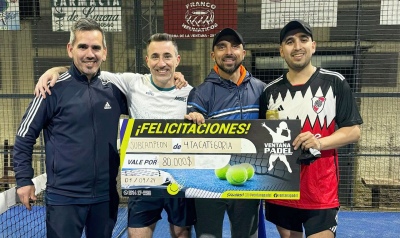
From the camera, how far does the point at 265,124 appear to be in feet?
7.84

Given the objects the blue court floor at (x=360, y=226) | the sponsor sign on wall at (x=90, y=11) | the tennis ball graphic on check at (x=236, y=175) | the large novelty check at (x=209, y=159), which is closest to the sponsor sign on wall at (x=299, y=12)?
the sponsor sign on wall at (x=90, y=11)

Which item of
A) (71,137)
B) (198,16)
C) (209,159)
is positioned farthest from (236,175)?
(198,16)

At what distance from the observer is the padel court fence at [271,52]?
5.67 metres

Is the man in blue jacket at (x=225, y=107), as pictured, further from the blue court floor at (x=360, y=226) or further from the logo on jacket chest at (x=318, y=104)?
the blue court floor at (x=360, y=226)

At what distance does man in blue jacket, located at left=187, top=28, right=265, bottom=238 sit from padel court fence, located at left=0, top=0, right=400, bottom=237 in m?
3.22

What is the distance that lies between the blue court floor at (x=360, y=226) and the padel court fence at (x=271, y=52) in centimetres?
50

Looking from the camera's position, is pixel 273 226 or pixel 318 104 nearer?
pixel 318 104

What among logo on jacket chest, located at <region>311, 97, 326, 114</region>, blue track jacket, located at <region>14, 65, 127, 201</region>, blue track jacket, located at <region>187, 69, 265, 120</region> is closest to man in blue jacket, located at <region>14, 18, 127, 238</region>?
blue track jacket, located at <region>14, 65, 127, 201</region>

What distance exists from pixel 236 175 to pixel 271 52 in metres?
4.44

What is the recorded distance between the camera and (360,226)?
507cm

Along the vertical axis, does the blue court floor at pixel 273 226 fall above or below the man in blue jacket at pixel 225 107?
below

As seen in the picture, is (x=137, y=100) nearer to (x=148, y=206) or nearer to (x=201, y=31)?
(x=148, y=206)

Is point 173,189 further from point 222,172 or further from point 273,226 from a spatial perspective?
point 273,226

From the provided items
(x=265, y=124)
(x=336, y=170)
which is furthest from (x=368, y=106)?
(x=265, y=124)
